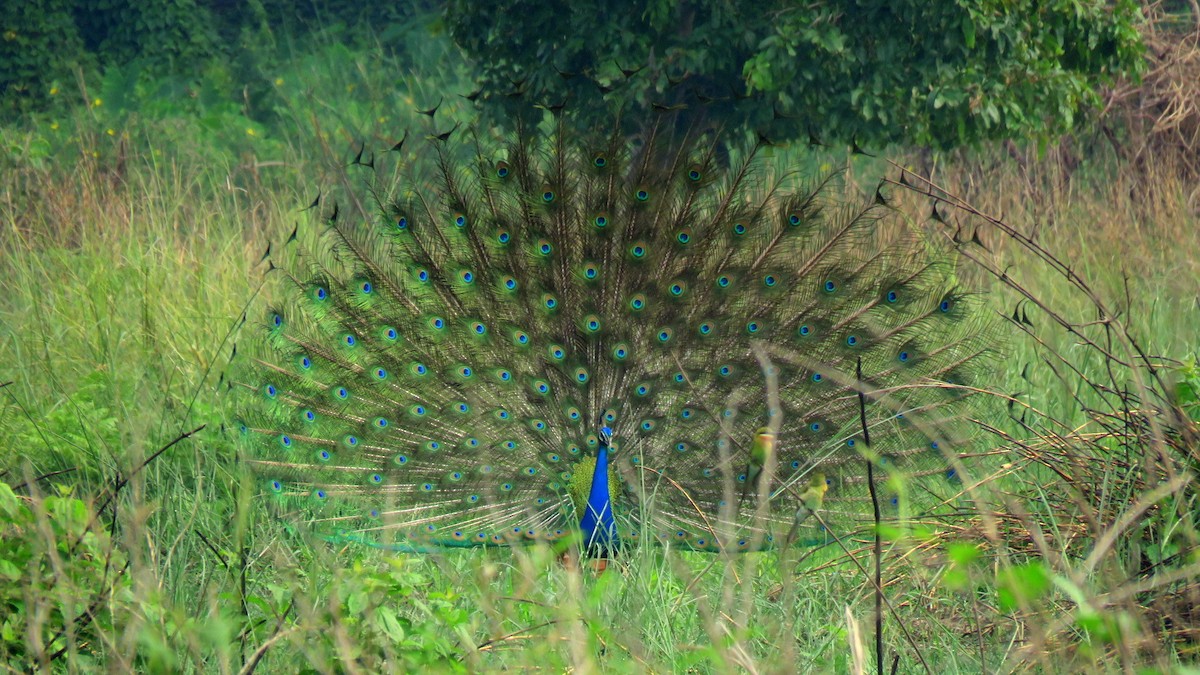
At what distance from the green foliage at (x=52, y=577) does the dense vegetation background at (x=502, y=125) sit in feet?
0.04

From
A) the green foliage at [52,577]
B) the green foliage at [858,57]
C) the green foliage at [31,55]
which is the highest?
the green foliage at [52,577]

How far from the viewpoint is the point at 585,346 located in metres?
4.86

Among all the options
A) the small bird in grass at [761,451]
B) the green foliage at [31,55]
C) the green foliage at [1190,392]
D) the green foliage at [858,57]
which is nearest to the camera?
the small bird in grass at [761,451]

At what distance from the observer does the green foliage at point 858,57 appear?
24.9 ft

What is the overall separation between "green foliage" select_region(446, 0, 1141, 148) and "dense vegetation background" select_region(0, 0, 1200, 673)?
26 millimetres

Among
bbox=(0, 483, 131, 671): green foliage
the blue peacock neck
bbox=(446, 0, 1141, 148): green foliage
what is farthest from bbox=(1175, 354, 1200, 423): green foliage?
bbox=(446, 0, 1141, 148): green foliage

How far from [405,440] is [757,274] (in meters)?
1.40

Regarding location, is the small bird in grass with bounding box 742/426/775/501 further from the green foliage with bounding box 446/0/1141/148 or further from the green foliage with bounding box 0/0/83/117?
the green foliage with bounding box 0/0/83/117

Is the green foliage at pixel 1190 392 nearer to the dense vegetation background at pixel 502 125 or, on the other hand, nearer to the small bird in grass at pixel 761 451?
the dense vegetation background at pixel 502 125

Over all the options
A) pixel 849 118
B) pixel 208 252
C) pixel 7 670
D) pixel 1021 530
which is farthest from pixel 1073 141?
pixel 7 670

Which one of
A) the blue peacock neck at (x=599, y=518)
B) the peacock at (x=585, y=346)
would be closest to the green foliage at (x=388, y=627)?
the blue peacock neck at (x=599, y=518)

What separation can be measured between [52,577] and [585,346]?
259cm

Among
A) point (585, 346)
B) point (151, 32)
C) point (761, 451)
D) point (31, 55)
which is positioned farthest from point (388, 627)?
point (151, 32)

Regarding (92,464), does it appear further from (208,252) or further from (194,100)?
(194,100)
